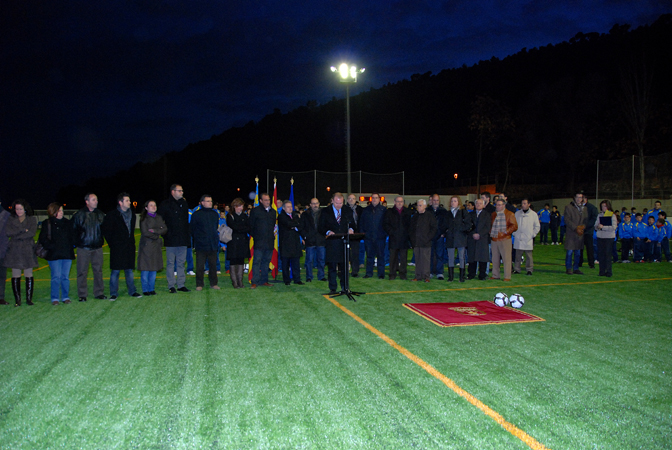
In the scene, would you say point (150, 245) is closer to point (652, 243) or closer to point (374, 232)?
point (374, 232)

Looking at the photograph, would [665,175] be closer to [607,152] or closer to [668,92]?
[607,152]

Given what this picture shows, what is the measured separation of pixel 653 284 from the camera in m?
9.62

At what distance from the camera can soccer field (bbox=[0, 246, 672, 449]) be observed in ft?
10.6

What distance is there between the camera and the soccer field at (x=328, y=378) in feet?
10.6

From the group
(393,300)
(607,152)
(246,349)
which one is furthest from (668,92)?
(246,349)

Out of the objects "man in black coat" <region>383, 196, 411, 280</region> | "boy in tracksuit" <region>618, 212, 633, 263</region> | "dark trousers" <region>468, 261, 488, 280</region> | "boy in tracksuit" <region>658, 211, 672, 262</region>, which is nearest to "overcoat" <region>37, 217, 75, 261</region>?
"man in black coat" <region>383, 196, 411, 280</region>

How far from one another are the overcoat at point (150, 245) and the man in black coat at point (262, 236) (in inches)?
72.9

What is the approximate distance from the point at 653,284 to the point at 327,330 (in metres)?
7.79

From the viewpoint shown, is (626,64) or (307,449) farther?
(626,64)

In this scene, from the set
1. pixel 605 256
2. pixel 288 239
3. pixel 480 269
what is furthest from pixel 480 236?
pixel 288 239

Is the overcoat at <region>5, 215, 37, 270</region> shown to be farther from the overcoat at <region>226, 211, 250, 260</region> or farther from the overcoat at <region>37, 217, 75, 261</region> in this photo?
the overcoat at <region>226, 211, 250, 260</region>

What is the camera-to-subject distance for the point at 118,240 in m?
8.10

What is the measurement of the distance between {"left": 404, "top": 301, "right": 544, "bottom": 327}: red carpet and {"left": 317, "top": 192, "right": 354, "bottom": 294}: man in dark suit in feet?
5.23

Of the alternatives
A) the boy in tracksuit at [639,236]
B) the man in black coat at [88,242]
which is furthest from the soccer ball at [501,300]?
the boy in tracksuit at [639,236]
